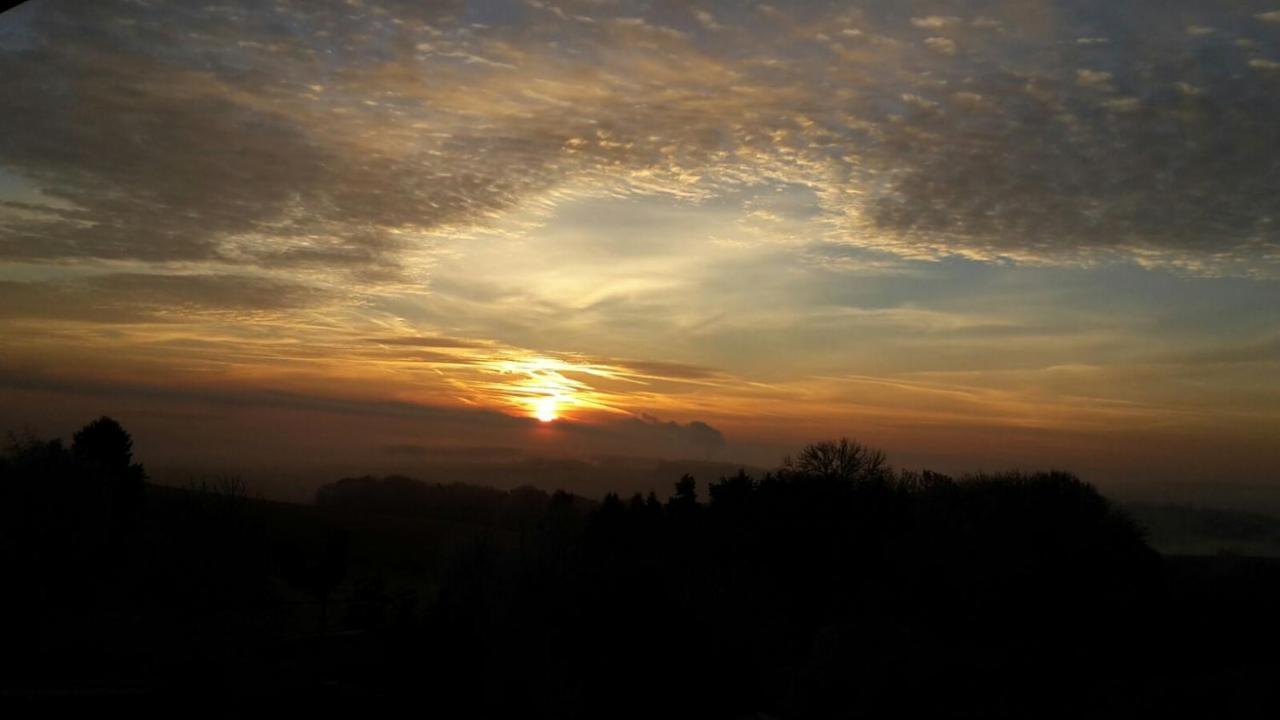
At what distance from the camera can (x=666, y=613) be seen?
18.8 metres

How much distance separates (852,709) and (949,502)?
34726mm

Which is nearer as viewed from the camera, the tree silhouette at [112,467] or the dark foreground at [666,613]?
the dark foreground at [666,613]

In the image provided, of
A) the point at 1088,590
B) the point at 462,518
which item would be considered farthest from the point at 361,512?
the point at 1088,590

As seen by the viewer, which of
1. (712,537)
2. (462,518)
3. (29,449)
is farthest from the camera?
Result: (462,518)

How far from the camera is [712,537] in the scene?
143 ft

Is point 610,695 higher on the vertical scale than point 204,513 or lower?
lower

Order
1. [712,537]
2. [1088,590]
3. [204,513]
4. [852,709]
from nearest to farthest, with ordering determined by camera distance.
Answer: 1. [852,709]
2. [204,513]
3. [1088,590]
4. [712,537]

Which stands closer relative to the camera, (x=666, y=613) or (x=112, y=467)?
(x=666, y=613)

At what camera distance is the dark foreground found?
15.3m

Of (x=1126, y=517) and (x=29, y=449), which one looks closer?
(x=29, y=449)

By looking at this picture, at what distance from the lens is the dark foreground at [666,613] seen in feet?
50.2

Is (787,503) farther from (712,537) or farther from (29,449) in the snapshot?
(29,449)

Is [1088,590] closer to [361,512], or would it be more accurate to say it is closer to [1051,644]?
[1051,644]

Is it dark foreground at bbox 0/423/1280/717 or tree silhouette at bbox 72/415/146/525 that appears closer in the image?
dark foreground at bbox 0/423/1280/717
